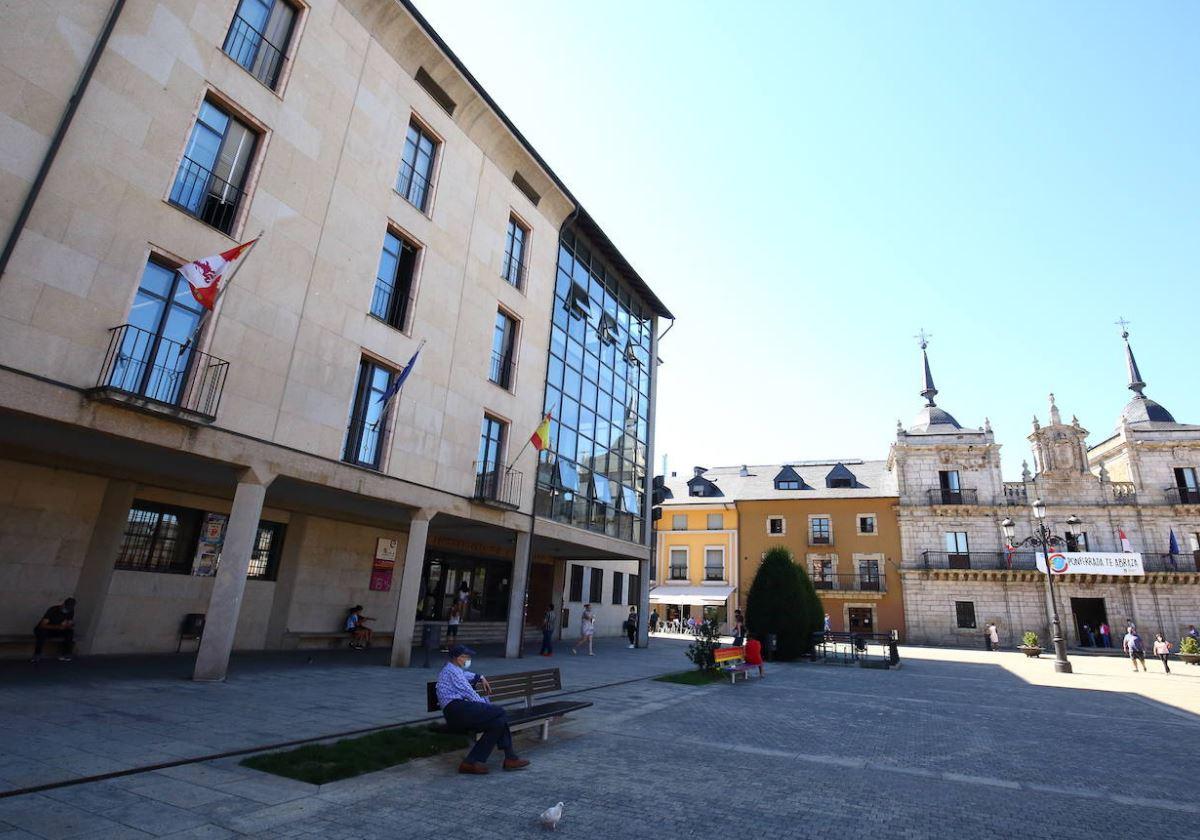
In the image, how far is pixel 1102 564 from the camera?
40469mm

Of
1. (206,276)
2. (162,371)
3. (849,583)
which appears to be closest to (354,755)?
(206,276)

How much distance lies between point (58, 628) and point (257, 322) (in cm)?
731

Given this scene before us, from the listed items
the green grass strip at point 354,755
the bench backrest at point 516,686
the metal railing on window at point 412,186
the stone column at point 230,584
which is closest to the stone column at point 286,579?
the stone column at point 230,584

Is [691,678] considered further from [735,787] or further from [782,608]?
[735,787]

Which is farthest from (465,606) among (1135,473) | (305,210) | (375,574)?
(1135,473)

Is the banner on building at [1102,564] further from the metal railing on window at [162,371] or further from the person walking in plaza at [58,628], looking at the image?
the person walking in plaza at [58,628]

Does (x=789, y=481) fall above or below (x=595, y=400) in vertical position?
above

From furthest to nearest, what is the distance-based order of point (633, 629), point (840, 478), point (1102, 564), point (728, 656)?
point (840, 478)
point (1102, 564)
point (633, 629)
point (728, 656)

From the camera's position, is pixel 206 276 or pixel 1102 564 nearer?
pixel 206 276

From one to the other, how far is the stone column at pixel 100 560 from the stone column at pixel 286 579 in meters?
4.25

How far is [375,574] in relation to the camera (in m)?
20.4

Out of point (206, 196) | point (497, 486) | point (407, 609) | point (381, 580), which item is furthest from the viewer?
point (381, 580)

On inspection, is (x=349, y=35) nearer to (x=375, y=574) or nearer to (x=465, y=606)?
(x=375, y=574)

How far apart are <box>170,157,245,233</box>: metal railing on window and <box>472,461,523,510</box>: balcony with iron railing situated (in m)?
9.20
